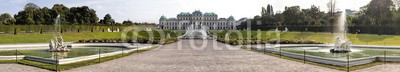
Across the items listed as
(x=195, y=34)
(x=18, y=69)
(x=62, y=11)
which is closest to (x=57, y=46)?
(x=18, y=69)

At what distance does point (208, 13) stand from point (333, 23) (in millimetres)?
93966

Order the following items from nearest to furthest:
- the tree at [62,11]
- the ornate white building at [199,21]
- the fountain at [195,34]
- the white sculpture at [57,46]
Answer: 1. the white sculpture at [57,46]
2. the fountain at [195,34]
3. the tree at [62,11]
4. the ornate white building at [199,21]

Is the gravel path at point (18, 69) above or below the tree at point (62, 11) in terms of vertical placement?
below

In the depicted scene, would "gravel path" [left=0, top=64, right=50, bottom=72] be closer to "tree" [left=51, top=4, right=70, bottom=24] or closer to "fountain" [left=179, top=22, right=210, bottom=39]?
"fountain" [left=179, top=22, right=210, bottom=39]

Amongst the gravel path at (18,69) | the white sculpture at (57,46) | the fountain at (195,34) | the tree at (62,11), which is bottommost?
the gravel path at (18,69)

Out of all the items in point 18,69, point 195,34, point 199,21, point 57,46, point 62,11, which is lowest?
point 18,69

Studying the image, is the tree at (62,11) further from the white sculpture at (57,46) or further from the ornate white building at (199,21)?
the ornate white building at (199,21)

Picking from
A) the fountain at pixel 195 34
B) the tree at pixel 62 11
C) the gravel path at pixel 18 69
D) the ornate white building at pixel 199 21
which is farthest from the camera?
the ornate white building at pixel 199 21

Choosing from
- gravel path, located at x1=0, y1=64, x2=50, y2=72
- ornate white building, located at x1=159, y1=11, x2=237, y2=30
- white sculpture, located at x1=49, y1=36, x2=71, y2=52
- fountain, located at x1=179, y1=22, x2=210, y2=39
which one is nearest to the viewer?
gravel path, located at x1=0, y1=64, x2=50, y2=72

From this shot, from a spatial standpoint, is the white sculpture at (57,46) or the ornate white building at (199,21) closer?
the white sculpture at (57,46)

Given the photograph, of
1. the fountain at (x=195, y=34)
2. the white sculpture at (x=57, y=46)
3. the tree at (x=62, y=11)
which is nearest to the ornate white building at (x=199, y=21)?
the fountain at (x=195, y=34)

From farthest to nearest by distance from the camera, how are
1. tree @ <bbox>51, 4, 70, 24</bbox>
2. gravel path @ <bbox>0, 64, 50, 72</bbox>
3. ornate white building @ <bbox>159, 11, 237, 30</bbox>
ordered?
ornate white building @ <bbox>159, 11, 237, 30</bbox> → tree @ <bbox>51, 4, 70, 24</bbox> → gravel path @ <bbox>0, 64, 50, 72</bbox>

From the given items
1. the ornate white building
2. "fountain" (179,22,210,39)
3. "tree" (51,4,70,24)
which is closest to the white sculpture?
"fountain" (179,22,210,39)

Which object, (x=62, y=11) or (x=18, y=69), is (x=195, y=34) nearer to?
(x=62, y=11)
